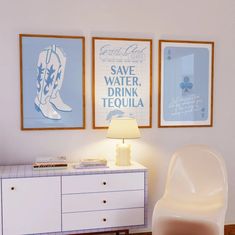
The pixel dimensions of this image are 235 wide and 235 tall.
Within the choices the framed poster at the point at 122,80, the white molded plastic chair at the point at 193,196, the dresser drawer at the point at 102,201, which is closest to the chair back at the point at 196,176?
the white molded plastic chair at the point at 193,196

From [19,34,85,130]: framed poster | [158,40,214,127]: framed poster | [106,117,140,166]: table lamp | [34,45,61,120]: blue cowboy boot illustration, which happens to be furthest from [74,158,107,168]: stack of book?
[158,40,214,127]: framed poster

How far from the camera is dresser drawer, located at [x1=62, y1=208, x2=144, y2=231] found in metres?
2.85

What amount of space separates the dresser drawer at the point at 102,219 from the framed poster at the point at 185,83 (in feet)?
3.04

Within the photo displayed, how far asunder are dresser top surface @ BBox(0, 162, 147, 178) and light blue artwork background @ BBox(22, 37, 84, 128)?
1.34ft

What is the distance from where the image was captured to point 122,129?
300 cm

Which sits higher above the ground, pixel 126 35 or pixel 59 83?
pixel 126 35

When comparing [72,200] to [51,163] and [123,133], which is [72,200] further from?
[123,133]

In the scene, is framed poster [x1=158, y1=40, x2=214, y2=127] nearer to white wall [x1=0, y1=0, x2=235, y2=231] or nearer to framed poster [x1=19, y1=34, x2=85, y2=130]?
white wall [x1=0, y1=0, x2=235, y2=231]

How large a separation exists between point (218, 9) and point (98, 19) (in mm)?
1231

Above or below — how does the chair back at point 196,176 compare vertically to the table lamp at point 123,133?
below

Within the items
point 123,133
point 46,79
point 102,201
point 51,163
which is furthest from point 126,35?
point 102,201

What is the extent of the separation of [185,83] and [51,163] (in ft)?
4.94

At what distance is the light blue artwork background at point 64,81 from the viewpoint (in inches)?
122

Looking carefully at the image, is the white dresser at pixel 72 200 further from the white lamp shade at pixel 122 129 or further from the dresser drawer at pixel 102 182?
the white lamp shade at pixel 122 129
